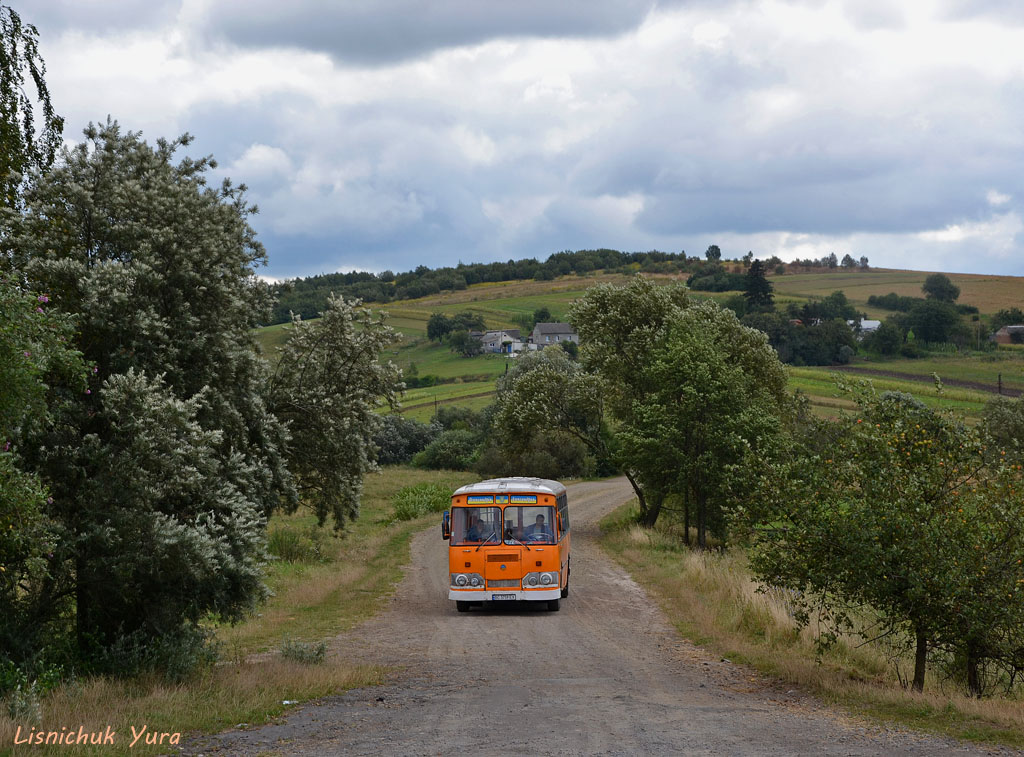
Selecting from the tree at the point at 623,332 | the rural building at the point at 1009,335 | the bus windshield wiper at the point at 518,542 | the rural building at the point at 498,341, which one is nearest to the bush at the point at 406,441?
the tree at the point at 623,332

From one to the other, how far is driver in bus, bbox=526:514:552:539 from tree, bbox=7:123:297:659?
24.1 ft

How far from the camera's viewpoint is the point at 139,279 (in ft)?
46.7

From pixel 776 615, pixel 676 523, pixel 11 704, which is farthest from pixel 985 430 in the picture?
pixel 676 523

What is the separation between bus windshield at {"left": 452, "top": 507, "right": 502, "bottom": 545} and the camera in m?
21.9

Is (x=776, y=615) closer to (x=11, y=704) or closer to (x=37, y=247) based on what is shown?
(x=11, y=704)

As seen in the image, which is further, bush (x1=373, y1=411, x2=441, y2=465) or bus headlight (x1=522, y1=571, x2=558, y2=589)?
bush (x1=373, y1=411, x2=441, y2=465)

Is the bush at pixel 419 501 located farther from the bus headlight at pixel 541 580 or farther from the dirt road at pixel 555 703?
the dirt road at pixel 555 703

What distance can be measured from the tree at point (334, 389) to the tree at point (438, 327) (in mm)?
120107

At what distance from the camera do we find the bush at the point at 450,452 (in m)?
75.4

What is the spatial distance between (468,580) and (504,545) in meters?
1.17

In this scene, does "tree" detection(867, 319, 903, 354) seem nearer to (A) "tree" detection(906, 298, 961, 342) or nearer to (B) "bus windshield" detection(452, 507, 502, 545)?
(A) "tree" detection(906, 298, 961, 342)

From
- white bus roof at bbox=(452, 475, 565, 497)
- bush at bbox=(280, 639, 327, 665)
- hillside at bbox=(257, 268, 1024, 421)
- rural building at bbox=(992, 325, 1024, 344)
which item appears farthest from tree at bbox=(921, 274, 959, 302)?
bush at bbox=(280, 639, 327, 665)

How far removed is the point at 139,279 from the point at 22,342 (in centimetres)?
439

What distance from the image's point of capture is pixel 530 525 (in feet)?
71.8
